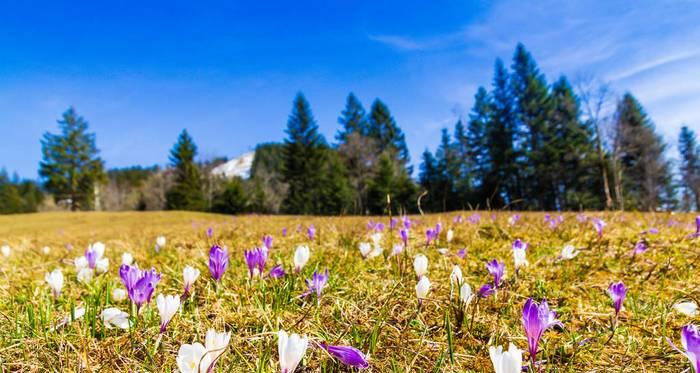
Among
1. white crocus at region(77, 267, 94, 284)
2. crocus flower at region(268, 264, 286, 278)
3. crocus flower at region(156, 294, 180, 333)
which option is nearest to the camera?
crocus flower at region(156, 294, 180, 333)

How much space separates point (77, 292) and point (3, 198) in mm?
76560

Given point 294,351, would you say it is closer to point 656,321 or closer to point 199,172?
point 656,321

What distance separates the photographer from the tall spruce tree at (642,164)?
29509 millimetres

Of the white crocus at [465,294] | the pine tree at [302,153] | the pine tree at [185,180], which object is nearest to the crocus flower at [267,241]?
the white crocus at [465,294]

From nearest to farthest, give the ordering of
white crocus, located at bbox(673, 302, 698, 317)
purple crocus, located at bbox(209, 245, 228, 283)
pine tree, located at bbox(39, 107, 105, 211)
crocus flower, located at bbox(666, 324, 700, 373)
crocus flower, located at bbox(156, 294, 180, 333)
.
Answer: crocus flower, located at bbox(666, 324, 700, 373) → crocus flower, located at bbox(156, 294, 180, 333) → white crocus, located at bbox(673, 302, 698, 317) → purple crocus, located at bbox(209, 245, 228, 283) → pine tree, located at bbox(39, 107, 105, 211)

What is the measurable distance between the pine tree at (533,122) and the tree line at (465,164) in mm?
100

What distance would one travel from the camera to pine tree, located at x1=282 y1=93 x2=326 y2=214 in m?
43.1

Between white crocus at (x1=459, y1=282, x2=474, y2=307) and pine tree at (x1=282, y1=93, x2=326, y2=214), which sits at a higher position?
pine tree at (x1=282, y1=93, x2=326, y2=214)

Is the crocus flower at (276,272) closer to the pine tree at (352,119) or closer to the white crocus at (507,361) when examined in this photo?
the white crocus at (507,361)

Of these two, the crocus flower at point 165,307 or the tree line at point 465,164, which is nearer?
the crocus flower at point 165,307

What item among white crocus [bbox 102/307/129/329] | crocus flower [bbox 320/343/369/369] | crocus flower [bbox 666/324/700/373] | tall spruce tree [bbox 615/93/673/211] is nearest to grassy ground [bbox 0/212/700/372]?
white crocus [bbox 102/307/129/329]

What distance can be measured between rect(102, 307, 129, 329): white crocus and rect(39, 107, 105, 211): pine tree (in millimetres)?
51066

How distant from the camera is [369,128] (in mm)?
48969

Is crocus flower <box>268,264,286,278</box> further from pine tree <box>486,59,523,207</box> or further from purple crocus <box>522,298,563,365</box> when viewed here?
pine tree <box>486,59,523,207</box>
